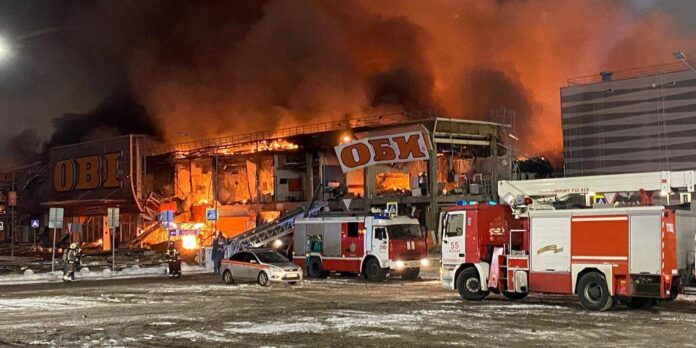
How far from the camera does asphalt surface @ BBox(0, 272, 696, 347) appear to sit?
476 inches

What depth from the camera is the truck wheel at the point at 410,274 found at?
27.5m

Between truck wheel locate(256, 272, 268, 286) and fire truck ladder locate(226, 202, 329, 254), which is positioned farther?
fire truck ladder locate(226, 202, 329, 254)

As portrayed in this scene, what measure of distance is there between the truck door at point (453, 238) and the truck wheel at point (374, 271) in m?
7.18

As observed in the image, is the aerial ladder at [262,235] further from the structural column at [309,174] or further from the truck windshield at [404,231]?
the truck windshield at [404,231]

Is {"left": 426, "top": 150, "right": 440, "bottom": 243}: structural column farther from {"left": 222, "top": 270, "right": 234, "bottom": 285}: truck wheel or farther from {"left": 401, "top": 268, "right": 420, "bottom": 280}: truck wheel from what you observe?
{"left": 222, "top": 270, "right": 234, "bottom": 285}: truck wheel

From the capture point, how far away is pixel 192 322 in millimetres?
14781

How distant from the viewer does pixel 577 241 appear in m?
17.4

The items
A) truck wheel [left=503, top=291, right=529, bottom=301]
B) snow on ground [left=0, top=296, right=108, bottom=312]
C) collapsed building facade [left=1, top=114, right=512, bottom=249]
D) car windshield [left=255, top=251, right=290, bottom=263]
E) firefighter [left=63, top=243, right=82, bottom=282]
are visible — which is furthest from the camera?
collapsed building facade [left=1, top=114, right=512, bottom=249]

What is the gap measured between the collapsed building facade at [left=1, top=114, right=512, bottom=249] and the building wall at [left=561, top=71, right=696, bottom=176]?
22.4 feet

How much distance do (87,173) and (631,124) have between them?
152 feet

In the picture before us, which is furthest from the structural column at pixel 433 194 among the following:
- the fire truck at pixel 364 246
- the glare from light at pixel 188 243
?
the fire truck at pixel 364 246

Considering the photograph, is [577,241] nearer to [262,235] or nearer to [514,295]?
[514,295]

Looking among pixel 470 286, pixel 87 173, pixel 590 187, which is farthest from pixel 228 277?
pixel 87 173

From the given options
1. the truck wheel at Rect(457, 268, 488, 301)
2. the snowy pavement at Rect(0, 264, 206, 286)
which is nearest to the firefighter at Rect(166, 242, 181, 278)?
the snowy pavement at Rect(0, 264, 206, 286)
